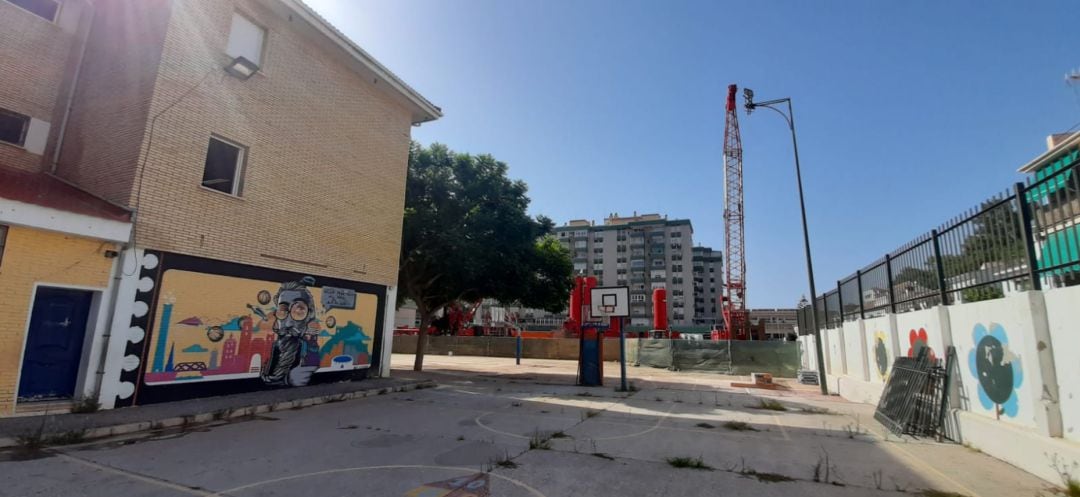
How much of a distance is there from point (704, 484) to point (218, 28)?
45.0 feet

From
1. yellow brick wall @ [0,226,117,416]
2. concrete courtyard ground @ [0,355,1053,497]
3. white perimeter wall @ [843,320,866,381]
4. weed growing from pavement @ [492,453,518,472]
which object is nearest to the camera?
concrete courtyard ground @ [0,355,1053,497]

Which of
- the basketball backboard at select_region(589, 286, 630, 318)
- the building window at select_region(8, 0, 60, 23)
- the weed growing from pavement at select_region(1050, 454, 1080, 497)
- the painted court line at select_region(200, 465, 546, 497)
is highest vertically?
the building window at select_region(8, 0, 60, 23)

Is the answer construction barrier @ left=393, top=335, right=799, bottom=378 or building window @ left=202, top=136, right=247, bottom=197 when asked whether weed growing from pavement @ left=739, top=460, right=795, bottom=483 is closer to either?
building window @ left=202, top=136, right=247, bottom=197

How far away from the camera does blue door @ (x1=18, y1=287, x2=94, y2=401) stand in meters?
8.26

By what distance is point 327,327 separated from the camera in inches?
540

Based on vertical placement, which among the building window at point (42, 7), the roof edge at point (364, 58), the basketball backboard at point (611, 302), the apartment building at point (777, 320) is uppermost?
the roof edge at point (364, 58)

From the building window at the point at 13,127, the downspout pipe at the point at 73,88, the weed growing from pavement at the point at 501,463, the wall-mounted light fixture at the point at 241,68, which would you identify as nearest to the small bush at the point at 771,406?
the weed growing from pavement at the point at 501,463

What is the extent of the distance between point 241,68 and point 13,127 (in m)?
4.63

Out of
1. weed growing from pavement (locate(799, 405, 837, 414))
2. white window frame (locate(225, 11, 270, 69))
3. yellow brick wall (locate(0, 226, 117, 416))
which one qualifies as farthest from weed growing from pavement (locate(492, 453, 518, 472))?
white window frame (locate(225, 11, 270, 69))

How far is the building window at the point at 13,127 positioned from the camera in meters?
10.1

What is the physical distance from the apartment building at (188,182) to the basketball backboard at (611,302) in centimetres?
794

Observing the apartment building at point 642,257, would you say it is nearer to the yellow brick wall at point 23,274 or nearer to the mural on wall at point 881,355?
the mural on wall at point 881,355

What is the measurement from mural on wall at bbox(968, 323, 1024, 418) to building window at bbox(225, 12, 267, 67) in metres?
Result: 15.8

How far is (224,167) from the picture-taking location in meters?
11.6
